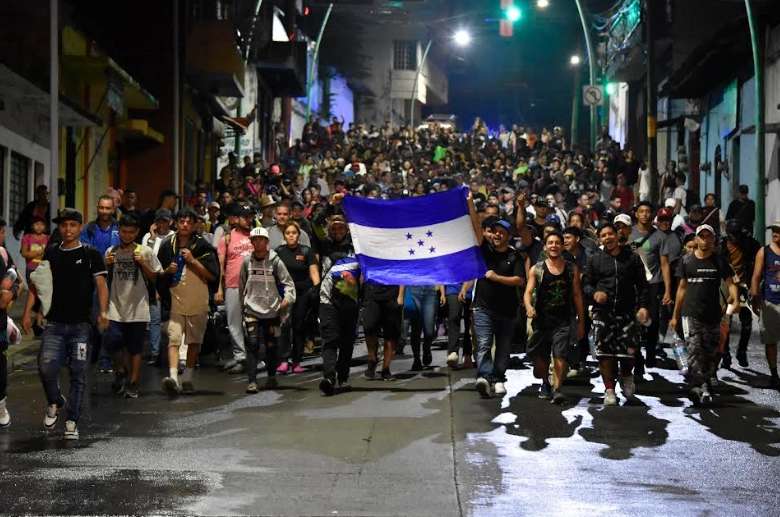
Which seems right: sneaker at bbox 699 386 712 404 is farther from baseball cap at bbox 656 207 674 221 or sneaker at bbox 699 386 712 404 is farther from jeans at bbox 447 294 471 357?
baseball cap at bbox 656 207 674 221

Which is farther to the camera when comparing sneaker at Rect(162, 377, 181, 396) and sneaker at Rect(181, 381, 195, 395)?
sneaker at Rect(181, 381, 195, 395)

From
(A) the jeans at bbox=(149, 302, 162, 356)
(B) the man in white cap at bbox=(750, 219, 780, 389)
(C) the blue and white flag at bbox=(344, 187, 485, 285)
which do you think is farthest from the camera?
(A) the jeans at bbox=(149, 302, 162, 356)

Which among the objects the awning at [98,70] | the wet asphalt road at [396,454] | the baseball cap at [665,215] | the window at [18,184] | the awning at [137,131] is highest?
the awning at [98,70]

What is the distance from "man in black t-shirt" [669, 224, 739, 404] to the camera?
12.5 meters

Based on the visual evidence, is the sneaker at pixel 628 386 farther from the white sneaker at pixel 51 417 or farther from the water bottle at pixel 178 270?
the white sneaker at pixel 51 417

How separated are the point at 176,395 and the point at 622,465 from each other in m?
5.06

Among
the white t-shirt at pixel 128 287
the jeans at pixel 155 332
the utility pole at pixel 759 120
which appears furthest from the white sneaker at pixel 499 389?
the utility pole at pixel 759 120

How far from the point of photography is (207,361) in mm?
16031

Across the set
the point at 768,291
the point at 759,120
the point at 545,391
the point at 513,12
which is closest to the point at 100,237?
the point at 545,391

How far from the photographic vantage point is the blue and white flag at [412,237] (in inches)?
534

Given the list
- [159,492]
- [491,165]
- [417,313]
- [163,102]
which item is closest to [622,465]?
[159,492]

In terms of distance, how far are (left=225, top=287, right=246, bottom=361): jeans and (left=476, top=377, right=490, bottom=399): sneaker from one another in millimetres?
3317

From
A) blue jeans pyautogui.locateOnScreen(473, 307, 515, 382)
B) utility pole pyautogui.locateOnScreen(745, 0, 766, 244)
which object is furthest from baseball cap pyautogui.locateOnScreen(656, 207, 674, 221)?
utility pole pyautogui.locateOnScreen(745, 0, 766, 244)

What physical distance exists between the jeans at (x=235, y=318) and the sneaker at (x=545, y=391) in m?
3.73
